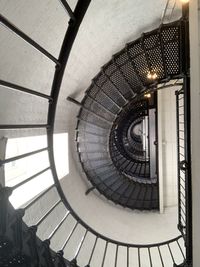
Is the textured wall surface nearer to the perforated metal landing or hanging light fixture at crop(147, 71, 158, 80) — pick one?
the perforated metal landing

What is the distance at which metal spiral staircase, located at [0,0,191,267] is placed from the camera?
201 cm

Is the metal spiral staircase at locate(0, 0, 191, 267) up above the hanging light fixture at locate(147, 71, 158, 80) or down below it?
below

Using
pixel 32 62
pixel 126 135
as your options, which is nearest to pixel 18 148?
pixel 32 62

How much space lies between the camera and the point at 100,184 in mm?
5930

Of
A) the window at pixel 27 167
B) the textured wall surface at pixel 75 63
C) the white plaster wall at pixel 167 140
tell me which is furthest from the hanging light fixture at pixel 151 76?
the white plaster wall at pixel 167 140

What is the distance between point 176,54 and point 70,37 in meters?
2.45

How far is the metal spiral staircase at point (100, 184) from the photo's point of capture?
201 cm

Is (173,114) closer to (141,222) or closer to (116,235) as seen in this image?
(141,222)

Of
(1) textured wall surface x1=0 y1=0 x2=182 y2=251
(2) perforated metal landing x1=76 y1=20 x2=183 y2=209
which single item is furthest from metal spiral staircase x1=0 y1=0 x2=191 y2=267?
(1) textured wall surface x1=0 y1=0 x2=182 y2=251

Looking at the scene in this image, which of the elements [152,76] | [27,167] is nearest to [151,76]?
[152,76]

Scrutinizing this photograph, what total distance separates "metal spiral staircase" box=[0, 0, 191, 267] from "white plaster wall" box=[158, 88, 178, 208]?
336mm

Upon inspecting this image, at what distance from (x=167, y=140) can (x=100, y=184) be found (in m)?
2.08

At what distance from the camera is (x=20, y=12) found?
2.32m

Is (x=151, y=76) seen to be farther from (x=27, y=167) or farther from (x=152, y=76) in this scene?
(x=27, y=167)
